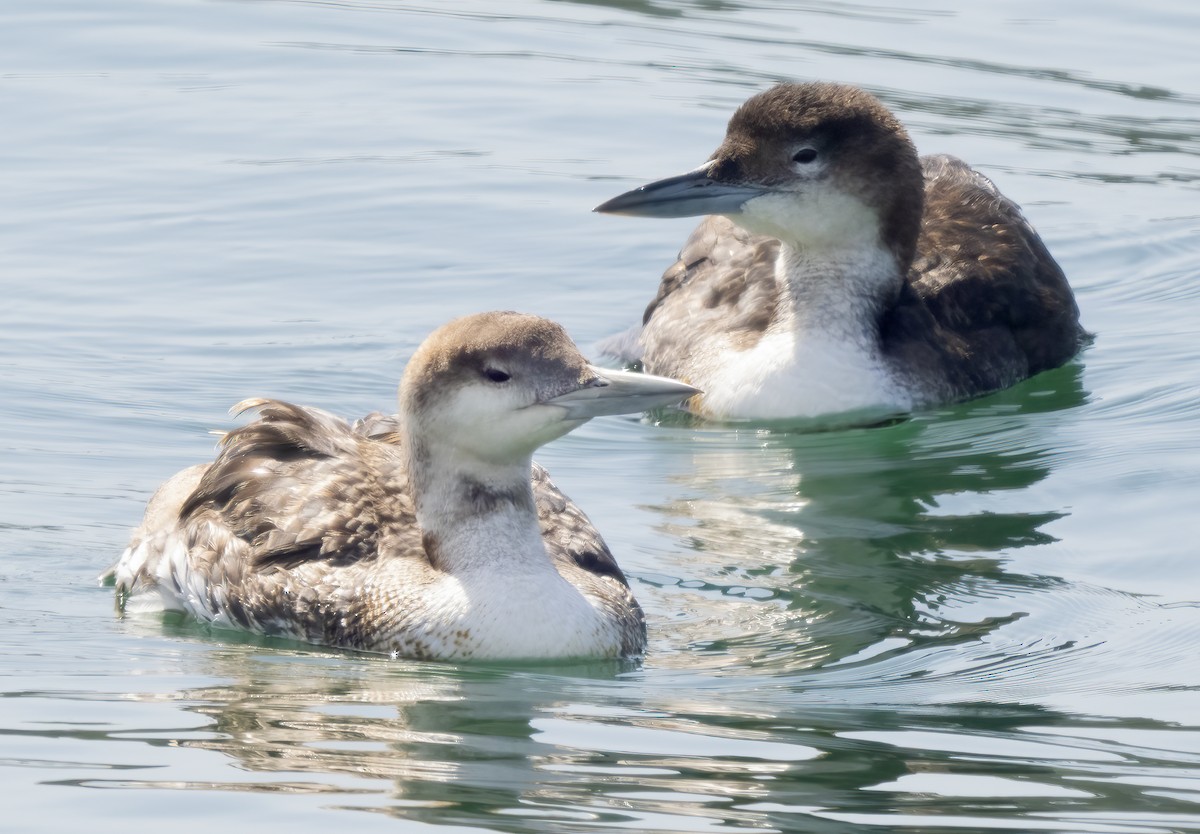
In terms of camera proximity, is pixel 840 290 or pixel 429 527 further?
pixel 840 290

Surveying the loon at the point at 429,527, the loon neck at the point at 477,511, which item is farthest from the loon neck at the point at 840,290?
the loon neck at the point at 477,511

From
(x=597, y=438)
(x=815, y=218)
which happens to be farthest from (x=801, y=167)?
(x=597, y=438)

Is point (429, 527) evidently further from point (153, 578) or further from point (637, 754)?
point (637, 754)

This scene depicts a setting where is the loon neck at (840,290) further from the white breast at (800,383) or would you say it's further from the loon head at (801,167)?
the loon head at (801,167)

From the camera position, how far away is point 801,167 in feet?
37.9

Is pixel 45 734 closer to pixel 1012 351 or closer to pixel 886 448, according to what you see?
pixel 886 448

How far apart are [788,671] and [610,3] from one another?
1212 centimetres

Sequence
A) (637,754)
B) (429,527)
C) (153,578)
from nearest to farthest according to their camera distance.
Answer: (637,754)
(429,527)
(153,578)

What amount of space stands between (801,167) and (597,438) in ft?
5.45

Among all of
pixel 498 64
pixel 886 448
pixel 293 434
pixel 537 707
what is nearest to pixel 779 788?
pixel 537 707

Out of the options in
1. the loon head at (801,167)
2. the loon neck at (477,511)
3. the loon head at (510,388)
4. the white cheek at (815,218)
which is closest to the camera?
the loon head at (510,388)

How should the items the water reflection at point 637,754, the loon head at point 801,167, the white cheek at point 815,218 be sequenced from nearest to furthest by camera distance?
the water reflection at point 637,754
the loon head at point 801,167
the white cheek at point 815,218

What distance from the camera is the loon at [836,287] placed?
11461 mm

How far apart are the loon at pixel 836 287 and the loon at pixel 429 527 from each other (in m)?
2.63
